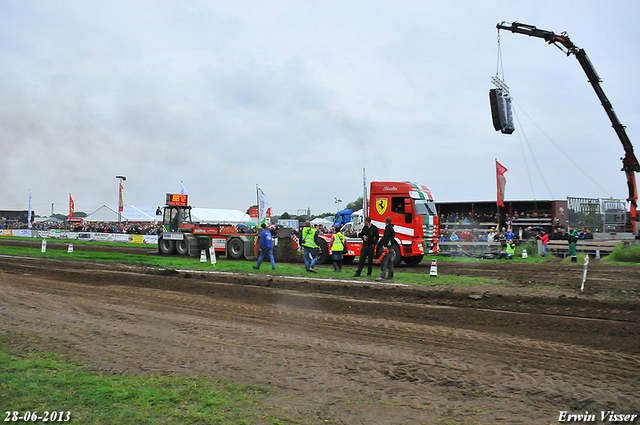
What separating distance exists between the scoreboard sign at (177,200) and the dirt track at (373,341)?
1318cm

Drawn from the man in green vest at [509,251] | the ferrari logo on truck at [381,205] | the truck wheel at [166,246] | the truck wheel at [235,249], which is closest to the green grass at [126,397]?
the ferrari logo on truck at [381,205]

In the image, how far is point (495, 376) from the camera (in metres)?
4.76

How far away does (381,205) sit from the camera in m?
16.5

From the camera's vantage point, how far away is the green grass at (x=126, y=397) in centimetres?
373

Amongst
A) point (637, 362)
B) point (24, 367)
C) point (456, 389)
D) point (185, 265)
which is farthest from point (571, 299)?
point (185, 265)

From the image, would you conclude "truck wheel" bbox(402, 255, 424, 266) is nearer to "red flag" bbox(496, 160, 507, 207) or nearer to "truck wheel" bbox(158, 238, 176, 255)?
"red flag" bbox(496, 160, 507, 207)

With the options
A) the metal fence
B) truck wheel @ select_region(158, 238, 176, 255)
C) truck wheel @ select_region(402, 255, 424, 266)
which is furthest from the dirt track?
the metal fence

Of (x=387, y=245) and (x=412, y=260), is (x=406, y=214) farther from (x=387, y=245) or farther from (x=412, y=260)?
(x=387, y=245)

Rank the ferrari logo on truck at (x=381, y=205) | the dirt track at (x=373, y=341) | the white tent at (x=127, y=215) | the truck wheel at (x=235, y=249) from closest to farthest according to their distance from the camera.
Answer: the dirt track at (x=373, y=341)
the ferrari logo on truck at (x=381, y=205)
the truck wheel at (x=235, y=249)
the white tent at (x=127, y=215)

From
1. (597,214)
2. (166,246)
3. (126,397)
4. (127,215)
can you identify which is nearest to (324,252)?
(166,246)

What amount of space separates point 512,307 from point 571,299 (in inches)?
61.9

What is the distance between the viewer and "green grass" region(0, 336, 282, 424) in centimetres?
373

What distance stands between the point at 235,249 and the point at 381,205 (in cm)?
758

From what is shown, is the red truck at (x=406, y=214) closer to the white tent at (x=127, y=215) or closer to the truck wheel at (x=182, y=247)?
the truck wheel at (x=182, y=247)
